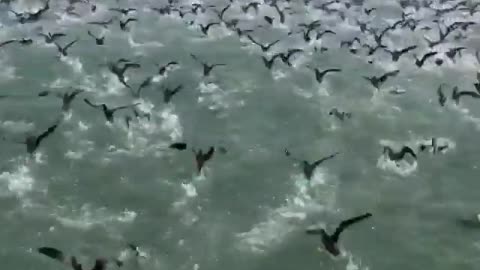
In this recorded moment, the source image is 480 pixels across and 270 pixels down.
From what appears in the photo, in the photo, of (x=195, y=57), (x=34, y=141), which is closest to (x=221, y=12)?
(x=195, y=57)

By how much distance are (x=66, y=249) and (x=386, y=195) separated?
35.3ft

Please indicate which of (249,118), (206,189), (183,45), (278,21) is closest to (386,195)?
(206,189)

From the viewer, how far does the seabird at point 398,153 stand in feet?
81.0

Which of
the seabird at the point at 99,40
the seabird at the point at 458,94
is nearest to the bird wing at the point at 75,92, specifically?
the seabird at the point at 99,40

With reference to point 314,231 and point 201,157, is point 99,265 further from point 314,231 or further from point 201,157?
point 201,157

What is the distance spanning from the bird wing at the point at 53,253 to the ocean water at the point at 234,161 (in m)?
0.93

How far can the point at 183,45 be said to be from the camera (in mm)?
37750

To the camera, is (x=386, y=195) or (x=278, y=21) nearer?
(x=386, y=195)

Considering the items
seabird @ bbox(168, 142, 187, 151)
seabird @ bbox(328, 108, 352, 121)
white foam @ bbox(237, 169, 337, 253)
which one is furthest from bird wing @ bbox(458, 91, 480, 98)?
seabird @ bbox(168, 142, 187, 151)

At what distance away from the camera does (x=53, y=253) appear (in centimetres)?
1814

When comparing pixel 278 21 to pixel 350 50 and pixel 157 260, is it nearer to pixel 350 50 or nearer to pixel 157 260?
pixel 350 50

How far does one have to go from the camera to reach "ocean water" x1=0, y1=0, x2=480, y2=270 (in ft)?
67.1

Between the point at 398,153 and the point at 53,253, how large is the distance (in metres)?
13.3

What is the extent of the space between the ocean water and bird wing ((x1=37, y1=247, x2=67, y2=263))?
36.7 inches
